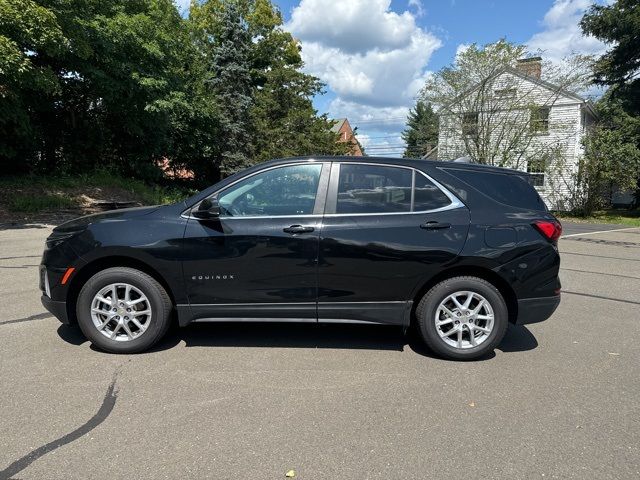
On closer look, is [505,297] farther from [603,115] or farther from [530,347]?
[603,115]

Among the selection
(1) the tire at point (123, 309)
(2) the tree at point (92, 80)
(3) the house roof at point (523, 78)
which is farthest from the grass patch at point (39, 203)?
(3) the house roof at point (523, 78)

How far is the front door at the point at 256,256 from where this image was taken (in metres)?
3.99

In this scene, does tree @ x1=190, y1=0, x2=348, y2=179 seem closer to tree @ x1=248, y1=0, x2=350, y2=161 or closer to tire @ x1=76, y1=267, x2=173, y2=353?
tree @ x1=248, y1=0, x2=350, y2=161

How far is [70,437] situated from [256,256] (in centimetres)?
185

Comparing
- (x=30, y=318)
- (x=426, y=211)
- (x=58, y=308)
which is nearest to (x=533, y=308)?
(x=426, y=211)

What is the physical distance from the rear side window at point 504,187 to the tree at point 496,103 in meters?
22.2

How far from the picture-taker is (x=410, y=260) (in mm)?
4020

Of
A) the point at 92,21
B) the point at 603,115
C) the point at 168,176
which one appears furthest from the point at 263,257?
the point at 603,115

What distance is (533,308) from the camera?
13.6 feet

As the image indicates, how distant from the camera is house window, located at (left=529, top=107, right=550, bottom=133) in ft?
81.8

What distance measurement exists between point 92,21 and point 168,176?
1330 cm

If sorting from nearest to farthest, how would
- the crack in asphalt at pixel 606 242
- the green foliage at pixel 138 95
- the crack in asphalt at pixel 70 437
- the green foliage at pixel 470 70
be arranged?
the crack in asphalt at pixel 70 437 → the green foliage at pixel 138 95 → the crack in asphalt at pixel 606 242 → the green foliage at pixel 470 70

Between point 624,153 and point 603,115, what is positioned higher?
point 603,115

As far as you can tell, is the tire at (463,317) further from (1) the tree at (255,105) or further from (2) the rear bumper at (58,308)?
(1) the tree at (255,105)
